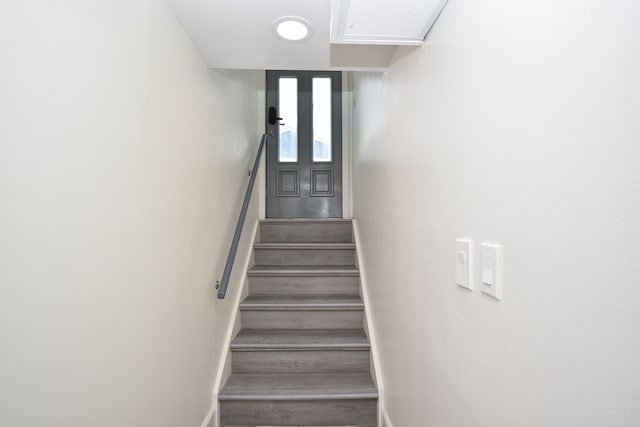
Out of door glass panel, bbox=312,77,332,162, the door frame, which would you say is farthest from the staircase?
door glass panel, bbox=312,77,332,162

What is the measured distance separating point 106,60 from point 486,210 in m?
1.03

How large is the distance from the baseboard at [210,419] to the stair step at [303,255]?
1333mm

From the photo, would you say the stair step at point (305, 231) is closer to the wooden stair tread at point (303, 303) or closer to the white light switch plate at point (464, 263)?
the wooden stair tread at point (303, 303)

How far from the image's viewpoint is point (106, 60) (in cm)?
94

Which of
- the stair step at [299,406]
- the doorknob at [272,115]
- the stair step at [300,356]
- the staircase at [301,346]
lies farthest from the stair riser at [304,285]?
the doorknob at [272,115]

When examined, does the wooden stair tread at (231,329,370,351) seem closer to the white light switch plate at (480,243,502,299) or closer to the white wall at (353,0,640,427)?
the white wall at (353,0,640,427)

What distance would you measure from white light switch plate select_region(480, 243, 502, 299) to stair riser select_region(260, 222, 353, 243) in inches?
102

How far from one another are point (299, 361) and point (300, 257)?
3.32 ft

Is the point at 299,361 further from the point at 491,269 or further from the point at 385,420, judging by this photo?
the point at 491,269

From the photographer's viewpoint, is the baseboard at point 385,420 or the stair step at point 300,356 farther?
the stair step at point 300,356

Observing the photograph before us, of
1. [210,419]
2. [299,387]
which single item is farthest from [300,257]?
[210,419]

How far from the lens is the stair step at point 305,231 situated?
339 centimetres

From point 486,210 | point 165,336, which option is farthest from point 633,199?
point 165,336

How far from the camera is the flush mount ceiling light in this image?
4.49 ft
